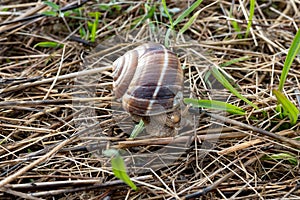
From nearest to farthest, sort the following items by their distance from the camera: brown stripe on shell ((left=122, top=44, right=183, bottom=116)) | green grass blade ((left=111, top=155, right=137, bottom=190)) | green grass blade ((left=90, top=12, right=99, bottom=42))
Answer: green grass blade ((left=111, top=155, right=137, bottom=190)) < brown stripe on shell ((left=122, top=44, right=183, bottom=116)) < green grass blade ((left=90, top=12, right=99, bottom=42))

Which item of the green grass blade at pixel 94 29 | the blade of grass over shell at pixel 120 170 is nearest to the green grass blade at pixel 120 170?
the blade of grass over shell at pixel 120 170

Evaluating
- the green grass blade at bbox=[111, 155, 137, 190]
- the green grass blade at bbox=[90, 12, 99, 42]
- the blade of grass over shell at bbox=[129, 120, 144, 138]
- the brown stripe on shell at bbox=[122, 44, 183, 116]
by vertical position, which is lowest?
the blade of grass over shell at bbox=[129, 120, 144, 138]

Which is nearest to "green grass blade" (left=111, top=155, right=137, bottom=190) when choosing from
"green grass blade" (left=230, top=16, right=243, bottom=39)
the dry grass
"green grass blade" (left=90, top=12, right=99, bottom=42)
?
the dry grass

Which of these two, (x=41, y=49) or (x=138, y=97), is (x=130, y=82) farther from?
(x=41, y=49)

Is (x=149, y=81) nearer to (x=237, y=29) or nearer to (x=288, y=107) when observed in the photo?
(x=288, y=107)

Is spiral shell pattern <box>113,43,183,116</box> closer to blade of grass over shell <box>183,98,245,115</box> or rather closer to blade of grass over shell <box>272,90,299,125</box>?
blade of grass over shell <box>183,98,245,115</box>

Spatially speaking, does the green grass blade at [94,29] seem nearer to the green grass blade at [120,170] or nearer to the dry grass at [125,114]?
the dry grass at [125,114]
